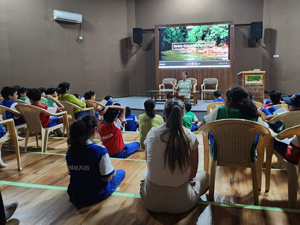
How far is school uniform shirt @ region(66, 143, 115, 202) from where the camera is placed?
1.78 meters

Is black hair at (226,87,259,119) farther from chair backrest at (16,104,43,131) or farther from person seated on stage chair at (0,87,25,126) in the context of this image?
person seated on stage chair at (0,87,25,126)

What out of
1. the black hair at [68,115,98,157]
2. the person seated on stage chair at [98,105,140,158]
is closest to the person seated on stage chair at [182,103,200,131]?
the person seated on stage chair at [98,105,140,158]

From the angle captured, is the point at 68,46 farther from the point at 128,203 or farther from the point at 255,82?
the point at 128,203

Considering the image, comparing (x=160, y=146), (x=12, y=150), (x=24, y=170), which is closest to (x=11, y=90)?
(x=12, y=150)

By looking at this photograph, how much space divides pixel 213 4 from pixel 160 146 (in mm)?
8761

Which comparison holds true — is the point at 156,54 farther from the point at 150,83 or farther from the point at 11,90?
the point at 11,90

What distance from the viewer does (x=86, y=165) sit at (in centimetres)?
178

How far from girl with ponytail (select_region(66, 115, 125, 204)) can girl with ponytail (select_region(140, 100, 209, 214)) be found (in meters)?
0.34

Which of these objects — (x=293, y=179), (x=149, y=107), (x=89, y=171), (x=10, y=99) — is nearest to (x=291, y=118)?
(x=293, y=179)

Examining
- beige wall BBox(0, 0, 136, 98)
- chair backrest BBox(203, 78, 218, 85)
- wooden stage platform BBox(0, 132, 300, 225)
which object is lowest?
wooden stage platform BBox(0, 132, 300, 225)

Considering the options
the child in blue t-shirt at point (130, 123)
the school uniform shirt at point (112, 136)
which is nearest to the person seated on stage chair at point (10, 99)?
the school uniform shirt at point (112, 136)

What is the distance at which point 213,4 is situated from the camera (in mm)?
9070

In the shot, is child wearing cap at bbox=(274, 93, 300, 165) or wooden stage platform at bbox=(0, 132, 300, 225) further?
child wearing cap at bbox=(274, 93, 300, 165)

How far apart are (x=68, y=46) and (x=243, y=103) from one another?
7265 mm
